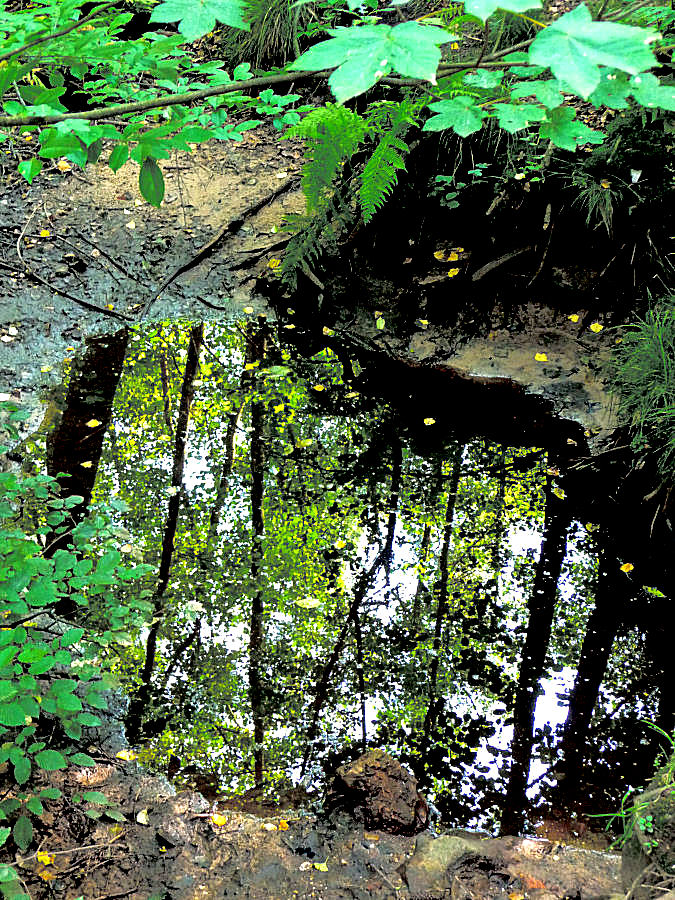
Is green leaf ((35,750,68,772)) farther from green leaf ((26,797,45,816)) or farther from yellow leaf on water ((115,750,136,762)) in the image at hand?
yellow leaf on water ((115,750,136,762))

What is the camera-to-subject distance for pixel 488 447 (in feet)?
13.9

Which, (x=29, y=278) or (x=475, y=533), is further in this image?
(x=29, y=278)

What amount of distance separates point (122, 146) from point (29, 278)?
4091mm

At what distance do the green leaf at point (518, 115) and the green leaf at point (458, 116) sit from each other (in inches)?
1.8

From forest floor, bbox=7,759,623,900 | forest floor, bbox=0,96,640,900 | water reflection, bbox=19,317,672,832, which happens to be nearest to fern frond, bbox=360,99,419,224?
forest floor, bbox=0,96,640,900

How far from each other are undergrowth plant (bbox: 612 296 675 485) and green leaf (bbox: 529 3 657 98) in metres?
3.08

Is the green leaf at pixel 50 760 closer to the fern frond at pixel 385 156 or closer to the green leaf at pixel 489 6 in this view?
the green leaf at pixel 489 6

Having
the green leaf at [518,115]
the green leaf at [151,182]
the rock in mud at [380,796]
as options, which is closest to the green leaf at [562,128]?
the green leaf at [518,115]

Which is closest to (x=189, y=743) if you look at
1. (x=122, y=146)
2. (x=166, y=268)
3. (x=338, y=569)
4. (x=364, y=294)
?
(x=338, y=569)

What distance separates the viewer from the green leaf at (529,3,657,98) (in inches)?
36.5

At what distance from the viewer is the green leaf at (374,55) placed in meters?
0.98

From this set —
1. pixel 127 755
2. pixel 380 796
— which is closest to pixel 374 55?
pixel 380 796

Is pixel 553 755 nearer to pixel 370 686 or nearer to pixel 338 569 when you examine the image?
pixel 370 686

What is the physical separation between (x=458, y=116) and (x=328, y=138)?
3460mm
